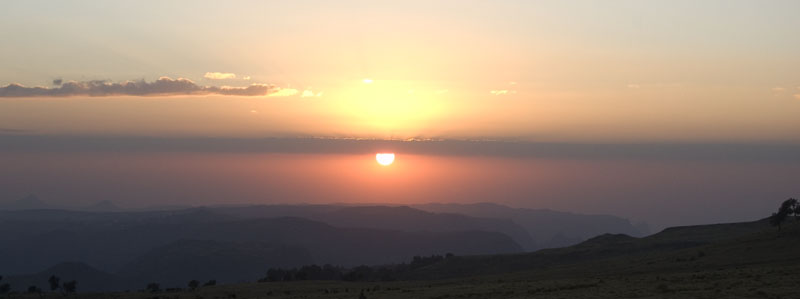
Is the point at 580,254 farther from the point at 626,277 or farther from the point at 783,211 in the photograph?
the point at 626,277

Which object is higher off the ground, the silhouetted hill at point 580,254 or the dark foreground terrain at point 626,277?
the silhouetted hill at point 580,254

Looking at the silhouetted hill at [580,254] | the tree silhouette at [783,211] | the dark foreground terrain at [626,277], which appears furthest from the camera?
the silhouetted hill at [580,254]

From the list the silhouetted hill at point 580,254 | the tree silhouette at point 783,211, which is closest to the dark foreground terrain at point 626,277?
the silhouetted hill at point 580,254

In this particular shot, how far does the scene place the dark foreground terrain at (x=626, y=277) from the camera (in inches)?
1767

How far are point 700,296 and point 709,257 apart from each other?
108 feet

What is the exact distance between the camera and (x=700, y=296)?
4072 centimetres

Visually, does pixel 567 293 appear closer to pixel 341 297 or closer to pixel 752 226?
pixel 341 297

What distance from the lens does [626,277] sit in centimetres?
5812

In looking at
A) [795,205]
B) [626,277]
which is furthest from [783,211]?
[626,277]

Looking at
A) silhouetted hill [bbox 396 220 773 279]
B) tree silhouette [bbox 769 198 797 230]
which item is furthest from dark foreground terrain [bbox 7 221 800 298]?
tree silhouette [bbox 769 198 797 230]

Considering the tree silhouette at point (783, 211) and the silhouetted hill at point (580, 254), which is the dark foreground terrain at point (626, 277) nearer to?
the silhouetted hill at point (580, 254)

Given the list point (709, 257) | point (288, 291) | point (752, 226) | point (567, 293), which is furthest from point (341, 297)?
point (752, 226)

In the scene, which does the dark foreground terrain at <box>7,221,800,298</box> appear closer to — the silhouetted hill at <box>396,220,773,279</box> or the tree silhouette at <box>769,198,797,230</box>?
the silhouetted hill at <box>396,220,773,279</box>

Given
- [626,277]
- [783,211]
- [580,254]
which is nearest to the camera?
[626,277]
